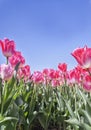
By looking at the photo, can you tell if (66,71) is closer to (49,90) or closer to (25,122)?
(49,90)

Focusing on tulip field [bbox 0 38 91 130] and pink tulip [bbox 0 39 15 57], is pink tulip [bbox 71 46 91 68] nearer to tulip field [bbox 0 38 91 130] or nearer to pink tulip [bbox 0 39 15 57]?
tulip field [bbox 0 38 91 130]

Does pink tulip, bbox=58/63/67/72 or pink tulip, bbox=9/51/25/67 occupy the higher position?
pink tulip, bbox=58/63/67/72

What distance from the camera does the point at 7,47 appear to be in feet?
11.5

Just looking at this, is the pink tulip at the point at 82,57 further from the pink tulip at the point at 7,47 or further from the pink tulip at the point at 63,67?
the pink tulip at the point at 63,67

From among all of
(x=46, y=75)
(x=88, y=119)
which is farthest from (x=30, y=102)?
(x=46, y=75)

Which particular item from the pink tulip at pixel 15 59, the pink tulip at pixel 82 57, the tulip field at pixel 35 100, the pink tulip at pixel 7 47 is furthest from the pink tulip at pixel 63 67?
the pink tulip at pixel 82 57

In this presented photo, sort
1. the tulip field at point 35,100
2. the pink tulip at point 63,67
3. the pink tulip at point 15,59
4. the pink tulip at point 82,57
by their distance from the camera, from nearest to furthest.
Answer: the pink tulip at point 82,57 < the tulip field at point 35,100 < the pink tulip at point 15,59 < the pink tulip at point 63,67

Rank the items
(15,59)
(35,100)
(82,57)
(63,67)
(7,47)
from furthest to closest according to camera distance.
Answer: (63,67) < (35,100) < (15,59) < (7,47) < (82,57)

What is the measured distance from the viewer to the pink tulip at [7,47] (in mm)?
3438

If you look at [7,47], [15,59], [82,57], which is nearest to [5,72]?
[7,47]

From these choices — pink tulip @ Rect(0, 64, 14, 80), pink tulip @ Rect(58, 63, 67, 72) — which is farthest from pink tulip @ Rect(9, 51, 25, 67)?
pink tulip @ Rect(58, 63, 67, 72)

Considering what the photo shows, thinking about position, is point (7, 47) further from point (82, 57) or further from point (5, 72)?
point (82, 57)

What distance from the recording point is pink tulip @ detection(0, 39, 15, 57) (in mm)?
3438

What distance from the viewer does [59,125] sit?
4.35 m
